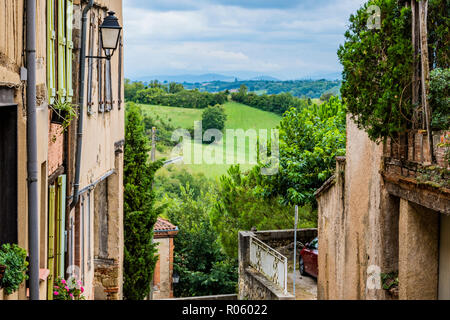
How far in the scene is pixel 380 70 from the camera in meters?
9.00

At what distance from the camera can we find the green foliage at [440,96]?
25.7 ft

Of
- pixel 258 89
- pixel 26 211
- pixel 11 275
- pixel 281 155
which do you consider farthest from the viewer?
pixel 258 89

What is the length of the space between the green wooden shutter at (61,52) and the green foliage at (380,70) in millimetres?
4145

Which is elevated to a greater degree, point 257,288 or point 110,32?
point 110,32

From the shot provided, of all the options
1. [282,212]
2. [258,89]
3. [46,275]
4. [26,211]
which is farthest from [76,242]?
[258,89]

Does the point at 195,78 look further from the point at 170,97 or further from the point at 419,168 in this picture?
the point at 419,168

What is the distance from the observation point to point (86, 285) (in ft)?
39.7

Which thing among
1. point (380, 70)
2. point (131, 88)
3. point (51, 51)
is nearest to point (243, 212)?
point (380, 70)

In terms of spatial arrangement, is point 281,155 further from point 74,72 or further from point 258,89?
point 258,89

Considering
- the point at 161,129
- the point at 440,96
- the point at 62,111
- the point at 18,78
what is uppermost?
the point at 18,78

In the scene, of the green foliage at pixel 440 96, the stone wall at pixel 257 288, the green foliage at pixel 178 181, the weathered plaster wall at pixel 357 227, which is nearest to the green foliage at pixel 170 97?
the green foliage at pixel 178 181

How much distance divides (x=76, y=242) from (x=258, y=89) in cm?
5713

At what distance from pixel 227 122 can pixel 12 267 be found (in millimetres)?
60206

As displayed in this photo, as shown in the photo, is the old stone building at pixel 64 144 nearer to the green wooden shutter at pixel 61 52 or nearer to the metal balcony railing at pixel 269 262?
the green wooden shutter at pixel 61 52
